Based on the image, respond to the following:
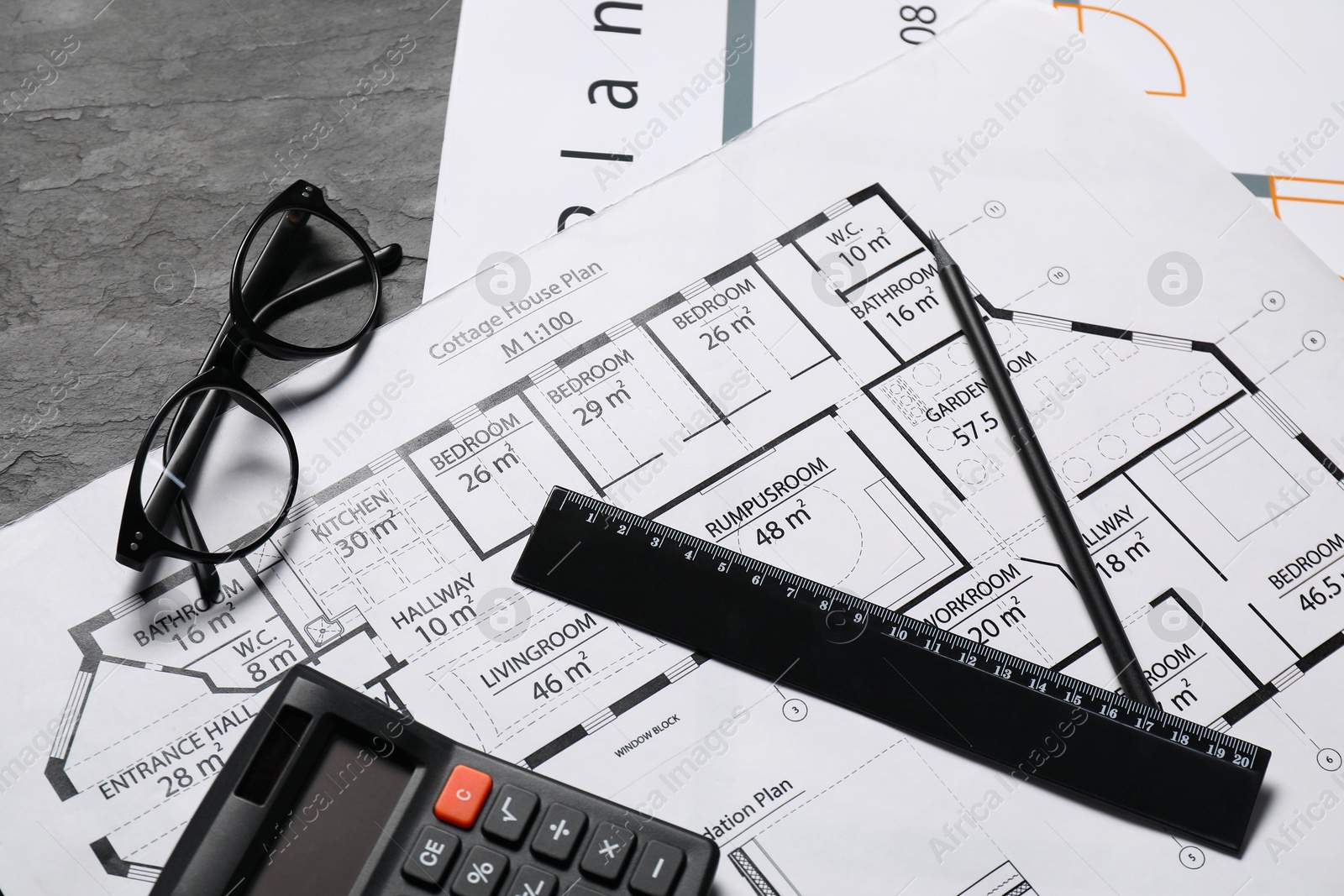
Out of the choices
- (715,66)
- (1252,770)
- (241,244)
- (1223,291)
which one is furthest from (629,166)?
(1252,770)

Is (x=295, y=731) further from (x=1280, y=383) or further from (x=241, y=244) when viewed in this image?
(x=1280, y=383)

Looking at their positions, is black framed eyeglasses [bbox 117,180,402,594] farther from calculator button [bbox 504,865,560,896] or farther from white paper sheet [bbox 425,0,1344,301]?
calculator button [bbox 504,865,560,896]

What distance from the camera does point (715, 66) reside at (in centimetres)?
65

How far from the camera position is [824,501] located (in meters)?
0.53

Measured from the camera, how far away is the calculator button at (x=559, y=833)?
1.39ft

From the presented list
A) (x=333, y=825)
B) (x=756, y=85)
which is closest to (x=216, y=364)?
(x=333, y=825)

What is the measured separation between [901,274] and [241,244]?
1.30 ft

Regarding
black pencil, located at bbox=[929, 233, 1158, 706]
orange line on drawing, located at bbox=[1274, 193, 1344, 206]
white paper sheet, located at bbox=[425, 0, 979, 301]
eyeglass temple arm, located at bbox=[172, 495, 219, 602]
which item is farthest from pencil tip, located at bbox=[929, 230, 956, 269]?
eyeglass temple arm, located at bbox=[172, 495, 219, 602]

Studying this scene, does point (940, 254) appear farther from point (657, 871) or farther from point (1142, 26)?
point (657, 871)

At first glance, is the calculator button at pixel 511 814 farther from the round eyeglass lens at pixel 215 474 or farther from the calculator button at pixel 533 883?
the round eyeglass lens at pixel 215 474

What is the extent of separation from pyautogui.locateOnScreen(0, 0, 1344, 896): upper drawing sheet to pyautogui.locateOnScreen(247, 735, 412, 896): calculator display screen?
5 centimetres

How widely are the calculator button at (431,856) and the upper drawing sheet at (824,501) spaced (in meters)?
0.06

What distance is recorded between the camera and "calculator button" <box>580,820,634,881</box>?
16.5 inches

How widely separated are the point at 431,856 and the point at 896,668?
0.24 meters
